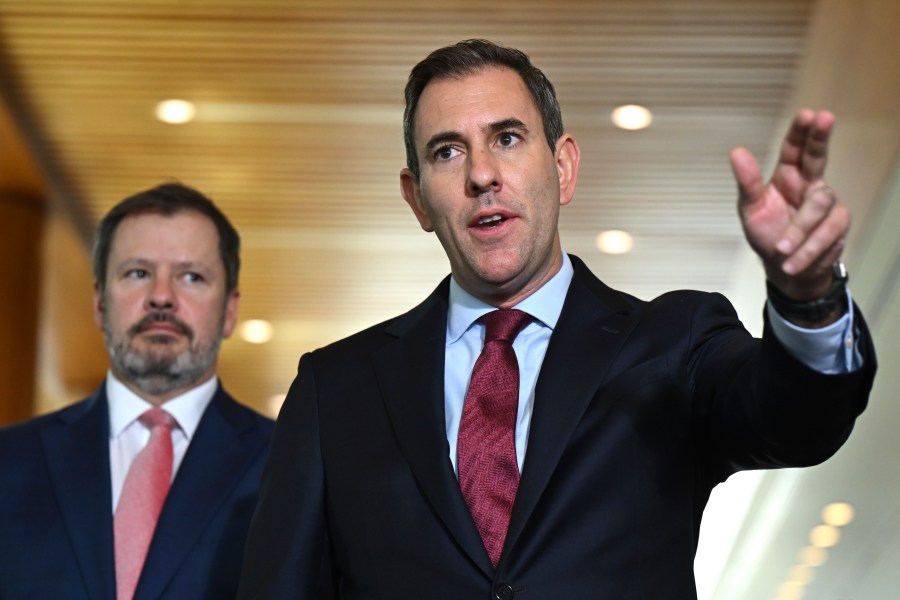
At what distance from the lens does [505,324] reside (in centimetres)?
197

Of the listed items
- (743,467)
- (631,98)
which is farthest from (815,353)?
(631,98)

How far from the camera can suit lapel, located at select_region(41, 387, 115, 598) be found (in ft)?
8.95

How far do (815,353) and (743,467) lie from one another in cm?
32

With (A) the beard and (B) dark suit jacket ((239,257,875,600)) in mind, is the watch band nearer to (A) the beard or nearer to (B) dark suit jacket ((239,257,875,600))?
(B) dark suit jacket ((239,257,875,600))

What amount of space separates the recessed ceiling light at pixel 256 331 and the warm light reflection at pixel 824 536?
903 centimetres

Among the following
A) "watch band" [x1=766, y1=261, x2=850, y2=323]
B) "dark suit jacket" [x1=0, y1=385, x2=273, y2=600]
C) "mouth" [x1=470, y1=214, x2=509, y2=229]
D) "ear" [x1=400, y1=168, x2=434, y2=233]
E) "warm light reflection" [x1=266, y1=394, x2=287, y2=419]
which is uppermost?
"warm light reflection" [x1=266, y1=394, x2=287, y2=419]

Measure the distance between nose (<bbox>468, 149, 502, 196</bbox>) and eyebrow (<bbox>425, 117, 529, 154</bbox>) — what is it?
6 cm

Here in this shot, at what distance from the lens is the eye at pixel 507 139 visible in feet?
6.63

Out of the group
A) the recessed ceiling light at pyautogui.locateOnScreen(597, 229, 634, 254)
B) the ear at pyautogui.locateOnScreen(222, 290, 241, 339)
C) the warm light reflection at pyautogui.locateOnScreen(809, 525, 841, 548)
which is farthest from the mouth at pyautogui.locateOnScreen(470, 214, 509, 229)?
the recessed ceiling light at pyautogui.locateOnScreen(597, 229, 634, 254)

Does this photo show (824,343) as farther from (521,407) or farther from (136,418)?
(136,418)

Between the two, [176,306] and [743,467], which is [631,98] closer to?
[176,306]

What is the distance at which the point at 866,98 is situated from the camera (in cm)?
591

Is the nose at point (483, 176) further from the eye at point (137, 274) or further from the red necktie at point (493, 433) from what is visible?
the eye at point (137, 274)

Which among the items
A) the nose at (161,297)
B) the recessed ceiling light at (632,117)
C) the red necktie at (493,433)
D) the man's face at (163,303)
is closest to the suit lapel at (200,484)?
the man's face at (163,303)
